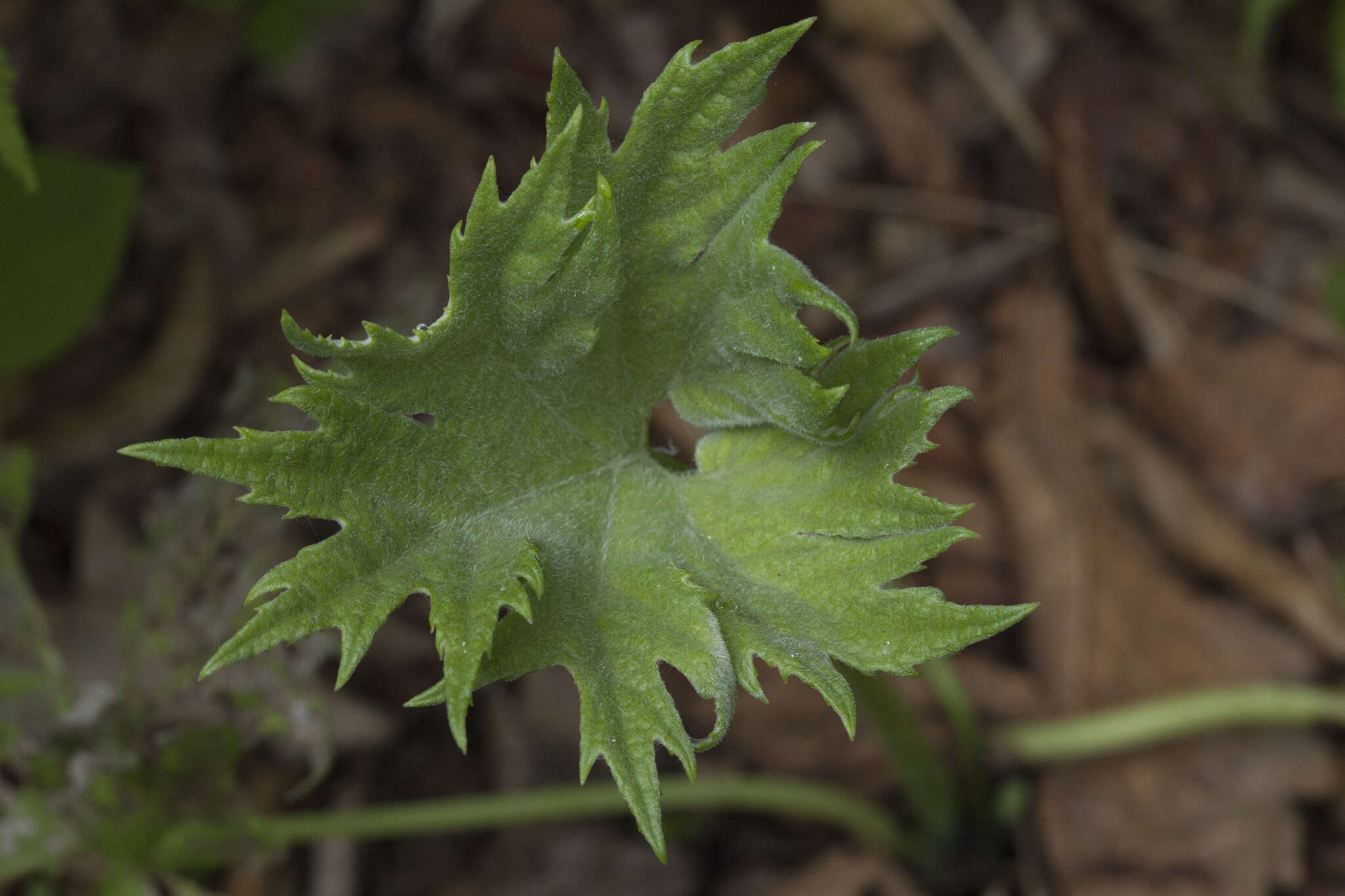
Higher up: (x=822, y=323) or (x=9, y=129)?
(x=9, y=129)

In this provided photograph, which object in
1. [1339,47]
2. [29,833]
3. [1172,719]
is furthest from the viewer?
[1339,47]

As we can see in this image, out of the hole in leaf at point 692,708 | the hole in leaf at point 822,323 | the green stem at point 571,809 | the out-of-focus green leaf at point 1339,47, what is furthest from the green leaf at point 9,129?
the out-of-focus green leaf at point 1339,47

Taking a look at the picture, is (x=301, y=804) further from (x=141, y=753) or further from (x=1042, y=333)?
(x=1042, y=333)

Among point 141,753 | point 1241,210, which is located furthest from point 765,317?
point 1241,210

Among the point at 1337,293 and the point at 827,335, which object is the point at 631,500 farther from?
the point at 1337,293

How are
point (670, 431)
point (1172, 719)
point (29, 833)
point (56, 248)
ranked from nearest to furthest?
point (29, 833) → point (56, 248) → point (1172, 719) → point (670, 431)

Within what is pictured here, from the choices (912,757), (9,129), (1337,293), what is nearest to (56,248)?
(9,129)

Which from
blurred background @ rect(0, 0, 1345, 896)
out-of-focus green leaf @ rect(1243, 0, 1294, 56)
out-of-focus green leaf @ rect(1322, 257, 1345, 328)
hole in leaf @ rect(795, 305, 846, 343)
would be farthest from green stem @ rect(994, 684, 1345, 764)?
out-of-focus green leaf @ rect(1243, 0, 1294, 56)
